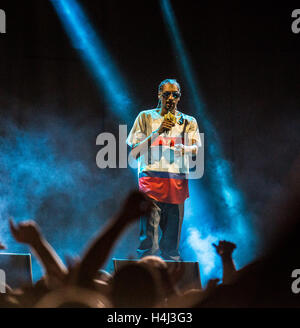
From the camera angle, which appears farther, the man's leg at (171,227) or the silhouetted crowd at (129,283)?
the man's leg at (171,227)

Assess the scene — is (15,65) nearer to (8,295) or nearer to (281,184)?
(8,295)

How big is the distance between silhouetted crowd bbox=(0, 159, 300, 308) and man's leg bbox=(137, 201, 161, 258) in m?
0.68

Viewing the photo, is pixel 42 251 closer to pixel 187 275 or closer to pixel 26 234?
pixel 26 234

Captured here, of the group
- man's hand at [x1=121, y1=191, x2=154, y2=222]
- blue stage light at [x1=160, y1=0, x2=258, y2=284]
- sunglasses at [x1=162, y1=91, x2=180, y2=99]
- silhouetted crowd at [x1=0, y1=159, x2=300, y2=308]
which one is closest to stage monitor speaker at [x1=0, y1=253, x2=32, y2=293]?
silhouetted crowd at [x1=0, y1=159, x2=300, y2=308]

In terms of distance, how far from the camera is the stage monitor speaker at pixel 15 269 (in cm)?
277

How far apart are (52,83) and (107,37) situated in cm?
68

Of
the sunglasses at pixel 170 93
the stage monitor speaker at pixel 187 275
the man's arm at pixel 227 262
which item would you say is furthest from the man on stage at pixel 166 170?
the man's arm at pixel 227 262

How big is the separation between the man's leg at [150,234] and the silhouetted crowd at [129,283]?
2.23 ft

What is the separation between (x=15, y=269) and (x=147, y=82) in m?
2.32

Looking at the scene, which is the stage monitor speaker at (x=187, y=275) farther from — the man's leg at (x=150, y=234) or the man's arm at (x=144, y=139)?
the man's arm at (x=144, y=139)

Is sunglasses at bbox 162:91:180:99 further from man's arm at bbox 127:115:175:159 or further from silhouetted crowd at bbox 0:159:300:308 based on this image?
silhouetted crowd at bbox 0:159:300:308

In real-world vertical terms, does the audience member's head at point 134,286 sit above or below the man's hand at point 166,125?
below

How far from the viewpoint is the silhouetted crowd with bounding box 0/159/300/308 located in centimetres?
247
